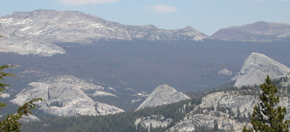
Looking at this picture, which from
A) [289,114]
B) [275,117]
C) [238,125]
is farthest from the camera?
[238,125]

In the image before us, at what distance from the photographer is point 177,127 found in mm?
191625

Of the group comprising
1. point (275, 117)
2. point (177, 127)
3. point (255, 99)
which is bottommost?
point (177, 127)

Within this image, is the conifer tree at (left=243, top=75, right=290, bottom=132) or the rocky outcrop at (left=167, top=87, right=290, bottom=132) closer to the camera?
the conifer tree at (left=243, top=75, right=290, bottom=132)

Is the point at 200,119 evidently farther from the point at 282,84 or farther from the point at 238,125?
the point at 282,84

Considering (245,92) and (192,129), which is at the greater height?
(245,92)

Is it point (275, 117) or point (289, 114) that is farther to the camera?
point (289, 114)

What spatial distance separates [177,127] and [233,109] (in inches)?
877

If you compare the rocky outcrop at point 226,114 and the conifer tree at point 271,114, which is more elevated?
the conifer tree at point 271,114

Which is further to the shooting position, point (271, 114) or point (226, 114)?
point (226, 114)

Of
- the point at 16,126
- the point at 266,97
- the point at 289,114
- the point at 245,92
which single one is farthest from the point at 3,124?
the point at 245,92

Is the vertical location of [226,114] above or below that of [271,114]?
below

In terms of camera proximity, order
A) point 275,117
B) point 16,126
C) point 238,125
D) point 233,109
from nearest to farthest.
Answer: point 16,126
point 275,117
point 238,125
point 233,109

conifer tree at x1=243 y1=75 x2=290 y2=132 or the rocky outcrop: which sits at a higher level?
conifer tree at x1=243 y1=75 x2=290 y2=132

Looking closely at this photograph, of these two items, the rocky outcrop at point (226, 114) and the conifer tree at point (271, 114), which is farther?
the rocky outcrop at point (226, 114)
